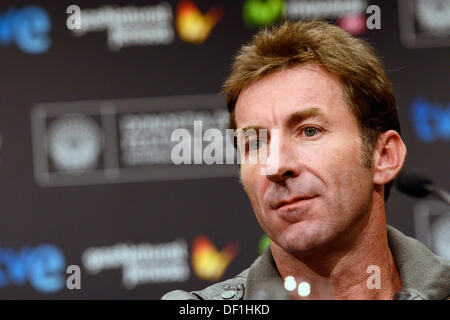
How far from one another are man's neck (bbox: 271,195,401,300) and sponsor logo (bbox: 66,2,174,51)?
1.54 metres

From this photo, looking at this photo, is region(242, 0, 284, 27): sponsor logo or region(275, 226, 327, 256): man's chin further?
region(242, 0, 284, 27): sponsor logo

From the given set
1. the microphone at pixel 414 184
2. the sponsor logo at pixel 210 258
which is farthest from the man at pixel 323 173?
the sponsor logo at pixel 210 258

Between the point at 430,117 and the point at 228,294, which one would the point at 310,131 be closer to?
the point at 228,294

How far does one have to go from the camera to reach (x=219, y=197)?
297 centimetres

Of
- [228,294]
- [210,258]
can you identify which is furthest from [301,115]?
[210,258]

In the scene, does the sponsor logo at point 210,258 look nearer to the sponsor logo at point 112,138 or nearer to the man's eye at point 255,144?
the sponsor logo at point 112,138

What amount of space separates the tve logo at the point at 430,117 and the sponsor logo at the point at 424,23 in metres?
0.21

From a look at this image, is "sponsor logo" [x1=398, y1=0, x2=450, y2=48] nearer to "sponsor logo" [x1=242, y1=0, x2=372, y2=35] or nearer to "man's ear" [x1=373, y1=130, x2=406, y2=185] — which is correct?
"sponsor logo" [x1=242, y1=0, x2=372, y2=35]

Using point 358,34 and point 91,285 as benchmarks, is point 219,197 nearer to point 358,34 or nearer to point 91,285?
point 91,285

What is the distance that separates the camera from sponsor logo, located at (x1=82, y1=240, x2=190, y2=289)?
9.58ft

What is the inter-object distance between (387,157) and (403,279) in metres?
0.24

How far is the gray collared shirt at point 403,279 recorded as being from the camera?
158 cm

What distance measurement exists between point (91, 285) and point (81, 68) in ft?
2.52

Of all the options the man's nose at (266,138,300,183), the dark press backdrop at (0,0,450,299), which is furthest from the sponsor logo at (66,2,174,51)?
the man's nose at (266,138,300,183)
